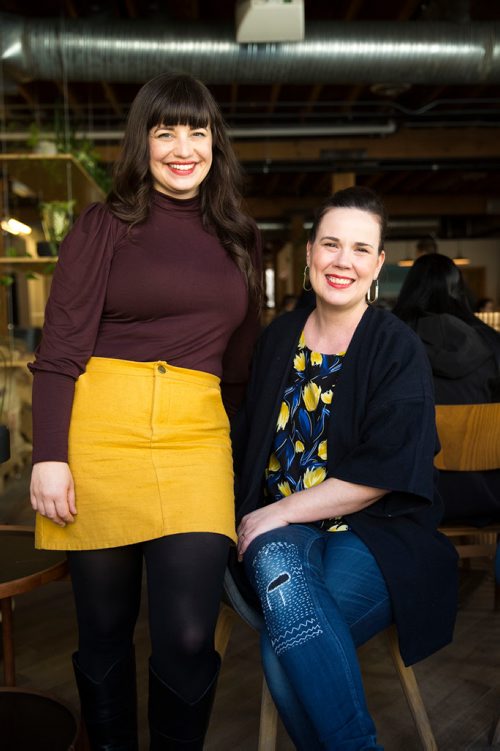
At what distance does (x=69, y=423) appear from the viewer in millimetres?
1356

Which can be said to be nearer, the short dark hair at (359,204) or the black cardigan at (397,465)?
the black cardigan at (397,465)

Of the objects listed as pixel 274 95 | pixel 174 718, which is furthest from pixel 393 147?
pixel 174 718

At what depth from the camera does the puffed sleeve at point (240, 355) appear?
1.67 meters

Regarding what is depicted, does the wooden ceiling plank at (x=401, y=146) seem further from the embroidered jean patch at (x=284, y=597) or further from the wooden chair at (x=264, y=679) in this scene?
the embroidered jean patch at (x=284, y=597)

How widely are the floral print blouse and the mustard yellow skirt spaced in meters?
0.27

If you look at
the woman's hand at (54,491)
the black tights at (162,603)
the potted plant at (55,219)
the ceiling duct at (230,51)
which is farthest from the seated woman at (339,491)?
the potted plant at (55,219)

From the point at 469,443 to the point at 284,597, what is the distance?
100 cm

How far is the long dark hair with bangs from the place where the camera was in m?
1.43

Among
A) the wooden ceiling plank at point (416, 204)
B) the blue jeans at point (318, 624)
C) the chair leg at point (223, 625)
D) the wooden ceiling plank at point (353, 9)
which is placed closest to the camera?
the blue jeans at point (318, 624)

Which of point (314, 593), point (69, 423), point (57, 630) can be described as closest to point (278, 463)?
point (314, 593)

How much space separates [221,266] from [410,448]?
1.76 feet

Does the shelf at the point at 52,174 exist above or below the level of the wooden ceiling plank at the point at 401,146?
below

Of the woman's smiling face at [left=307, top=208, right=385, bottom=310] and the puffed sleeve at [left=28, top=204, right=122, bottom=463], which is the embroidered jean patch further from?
the woman's smiling face at [left=307, top=208, right=385, bottom=310]

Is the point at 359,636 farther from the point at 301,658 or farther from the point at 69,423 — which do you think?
the point at 69,423
